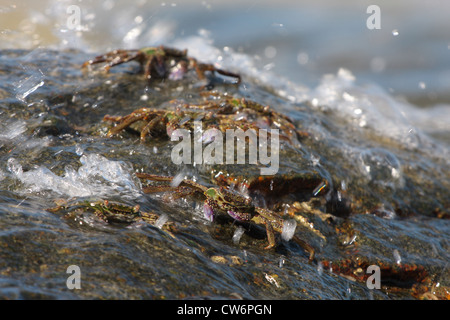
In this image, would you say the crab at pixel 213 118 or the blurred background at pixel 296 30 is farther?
the blurred background at pixel 296 30

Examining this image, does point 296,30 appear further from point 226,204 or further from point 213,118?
point 226,204

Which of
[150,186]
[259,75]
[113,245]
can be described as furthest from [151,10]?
[113,245]

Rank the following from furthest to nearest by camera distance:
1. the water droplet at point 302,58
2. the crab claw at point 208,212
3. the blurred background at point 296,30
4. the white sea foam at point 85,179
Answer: the water droplet at point 302,58, the blurred background at point 296,30, the crab claw at point 208,212, the white sea foam at point 85,179

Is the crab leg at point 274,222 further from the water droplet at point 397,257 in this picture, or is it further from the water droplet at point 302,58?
the water droplet at point 302,58

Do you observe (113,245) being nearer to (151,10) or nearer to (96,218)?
(96,218)

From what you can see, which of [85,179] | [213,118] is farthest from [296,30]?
[85,179]

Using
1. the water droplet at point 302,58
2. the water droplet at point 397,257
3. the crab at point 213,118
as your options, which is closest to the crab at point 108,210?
the crab at point 213,118

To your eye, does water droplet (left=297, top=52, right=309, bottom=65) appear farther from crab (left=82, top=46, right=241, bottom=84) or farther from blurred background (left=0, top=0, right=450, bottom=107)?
crab (left=82, top=46, right=241, bottom=84)
